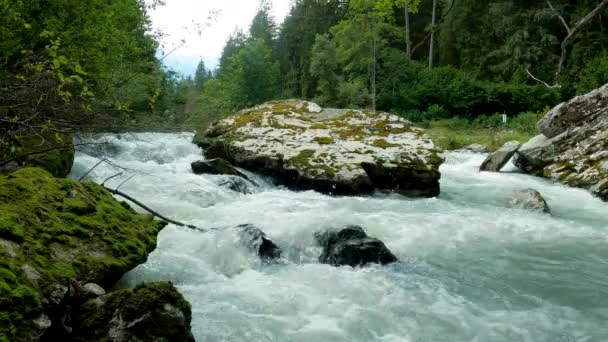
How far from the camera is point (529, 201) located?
842 cm

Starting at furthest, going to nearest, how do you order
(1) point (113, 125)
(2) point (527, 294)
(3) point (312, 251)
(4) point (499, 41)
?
(4) point (499, 41) < (3) point (312, 251) < (1) point (113, 125) < (2) point (527, 294)

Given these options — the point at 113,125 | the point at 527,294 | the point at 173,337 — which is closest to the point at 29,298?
the point at 173,337

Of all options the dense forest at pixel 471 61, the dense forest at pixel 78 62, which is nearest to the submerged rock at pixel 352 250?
the dense forest at pixel 78 62

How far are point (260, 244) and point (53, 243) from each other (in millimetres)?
2433

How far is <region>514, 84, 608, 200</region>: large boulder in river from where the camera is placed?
1074cm

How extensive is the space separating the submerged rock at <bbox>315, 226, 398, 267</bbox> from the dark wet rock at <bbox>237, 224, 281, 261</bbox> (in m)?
0.56

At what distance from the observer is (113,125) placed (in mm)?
5125

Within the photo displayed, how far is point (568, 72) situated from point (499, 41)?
26.0ft

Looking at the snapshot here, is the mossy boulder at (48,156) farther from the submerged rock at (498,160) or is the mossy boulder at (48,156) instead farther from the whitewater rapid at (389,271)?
the submerged rock at (498,160)

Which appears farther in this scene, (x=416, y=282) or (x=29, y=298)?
(x=416, y=282)

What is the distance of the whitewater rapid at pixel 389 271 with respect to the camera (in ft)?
12.6

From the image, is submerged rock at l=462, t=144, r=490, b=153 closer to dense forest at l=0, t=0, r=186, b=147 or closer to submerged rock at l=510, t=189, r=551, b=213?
submerged rock at l=510, t=189, r=551, b=213

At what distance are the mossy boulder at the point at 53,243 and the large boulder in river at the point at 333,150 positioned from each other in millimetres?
5090

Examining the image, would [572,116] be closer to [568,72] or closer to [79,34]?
[79,34]
